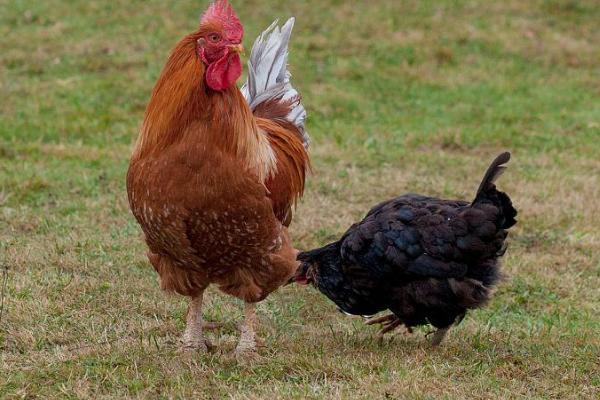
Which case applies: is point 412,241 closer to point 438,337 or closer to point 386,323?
point 438,337

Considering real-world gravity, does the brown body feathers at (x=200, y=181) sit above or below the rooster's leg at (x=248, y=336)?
above

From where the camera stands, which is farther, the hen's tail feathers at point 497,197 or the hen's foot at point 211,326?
the hen's foot at point 211,326

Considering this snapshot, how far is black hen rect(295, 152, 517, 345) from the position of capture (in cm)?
582

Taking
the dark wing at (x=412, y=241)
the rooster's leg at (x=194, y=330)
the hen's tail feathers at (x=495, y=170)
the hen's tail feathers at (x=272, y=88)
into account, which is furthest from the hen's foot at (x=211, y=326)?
the hen's tail feathers at (x=495, y=170)

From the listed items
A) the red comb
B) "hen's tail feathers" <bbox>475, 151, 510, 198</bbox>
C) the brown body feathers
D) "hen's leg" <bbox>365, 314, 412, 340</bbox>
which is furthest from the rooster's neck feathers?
"hen's leg" <bbox>365, 314, 412, 340</bbox>

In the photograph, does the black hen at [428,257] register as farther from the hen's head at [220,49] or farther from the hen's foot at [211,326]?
the hen's head at [220,49]

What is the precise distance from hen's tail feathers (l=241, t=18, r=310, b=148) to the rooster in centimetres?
96

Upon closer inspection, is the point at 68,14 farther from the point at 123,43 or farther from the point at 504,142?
the point at 504,142

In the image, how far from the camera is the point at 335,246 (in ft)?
21.8

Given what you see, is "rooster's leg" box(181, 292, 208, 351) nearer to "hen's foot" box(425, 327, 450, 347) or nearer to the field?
the field

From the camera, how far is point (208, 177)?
5.26 metres

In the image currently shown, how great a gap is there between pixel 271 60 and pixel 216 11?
156 centimetres

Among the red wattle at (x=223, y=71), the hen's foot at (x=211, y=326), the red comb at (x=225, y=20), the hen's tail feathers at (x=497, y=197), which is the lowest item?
the hen's foot at (x=211, y=326)

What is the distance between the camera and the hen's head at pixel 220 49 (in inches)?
210
